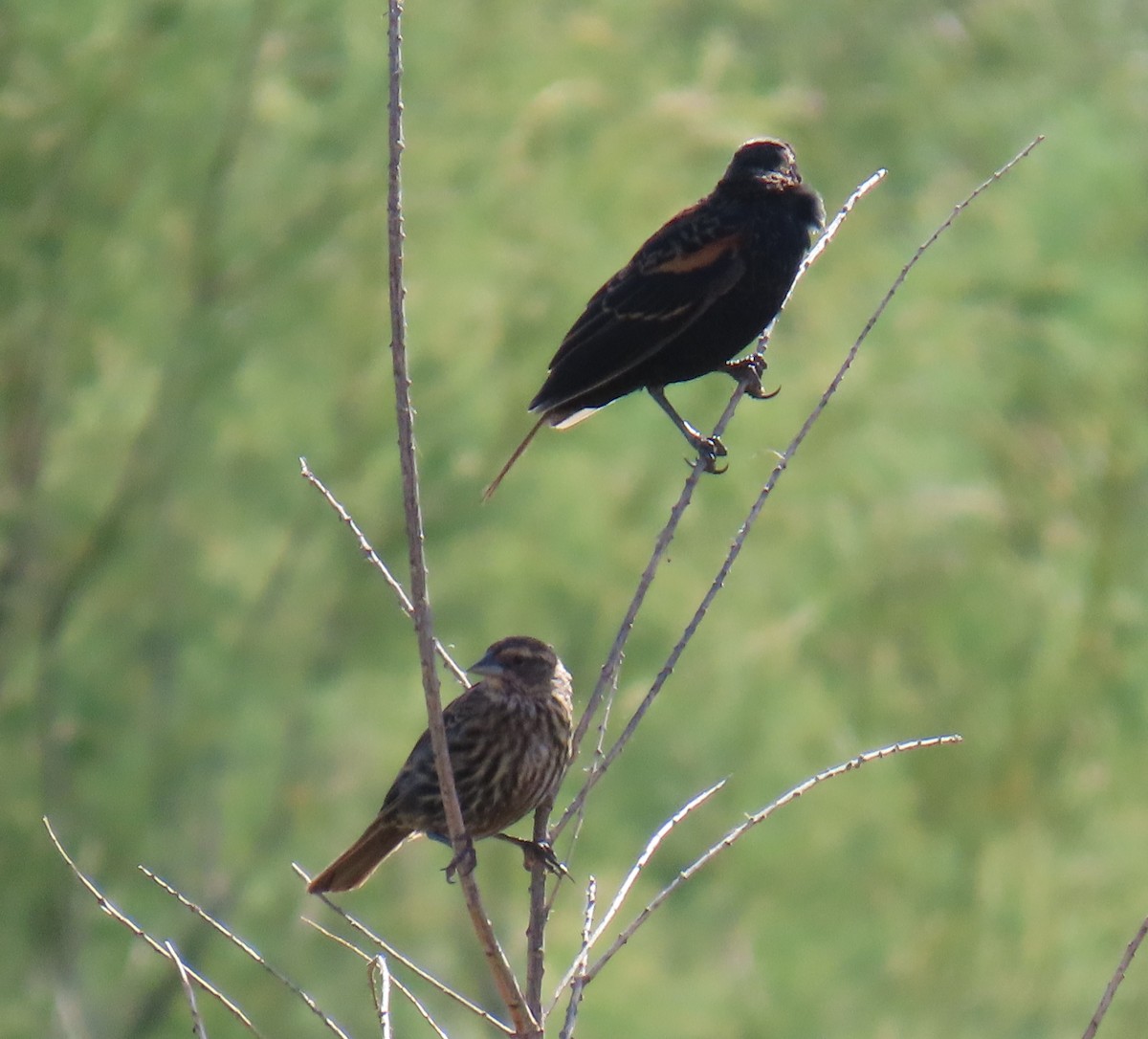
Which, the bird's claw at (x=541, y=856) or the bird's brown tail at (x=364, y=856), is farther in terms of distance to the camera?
the bird's brown tail at (x=364, y=856)

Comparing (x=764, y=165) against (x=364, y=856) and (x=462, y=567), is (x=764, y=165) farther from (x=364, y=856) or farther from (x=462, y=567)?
(x=462, y=567)

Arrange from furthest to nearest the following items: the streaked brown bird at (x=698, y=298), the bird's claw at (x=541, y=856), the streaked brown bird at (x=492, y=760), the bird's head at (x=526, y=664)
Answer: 1. the streaked brown bird at (x=698, y=298)
2. the bird's head at (x=526, y=664)
3. the streaked brown bird at (x=492, y=760)
4. the bird's claw at (x=541, y=856)

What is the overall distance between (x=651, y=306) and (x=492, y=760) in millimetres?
1262

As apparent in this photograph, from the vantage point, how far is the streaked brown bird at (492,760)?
4.33 metres

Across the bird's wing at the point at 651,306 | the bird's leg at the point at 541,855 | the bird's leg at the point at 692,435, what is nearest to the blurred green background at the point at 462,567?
the bird's leg at the point at 692,435

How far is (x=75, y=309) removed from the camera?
860 centimetres

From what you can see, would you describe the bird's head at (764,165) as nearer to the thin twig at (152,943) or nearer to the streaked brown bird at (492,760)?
the streaked brown bird at (492,760)

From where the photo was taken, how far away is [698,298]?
475cm

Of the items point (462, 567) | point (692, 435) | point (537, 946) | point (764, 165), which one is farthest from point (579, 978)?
point (462, 567)

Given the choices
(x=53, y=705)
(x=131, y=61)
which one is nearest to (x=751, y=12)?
(x=131, y=61)

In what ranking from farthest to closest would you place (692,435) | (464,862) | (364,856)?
1. (692,435)
2. (364,856)
3. (464,862)

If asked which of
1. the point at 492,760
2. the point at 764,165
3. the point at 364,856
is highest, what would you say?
the point at 764,165

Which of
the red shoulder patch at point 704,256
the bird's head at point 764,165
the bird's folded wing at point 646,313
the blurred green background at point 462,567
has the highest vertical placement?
the bird's head at point 764,165

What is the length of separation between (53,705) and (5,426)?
1.36 meters
